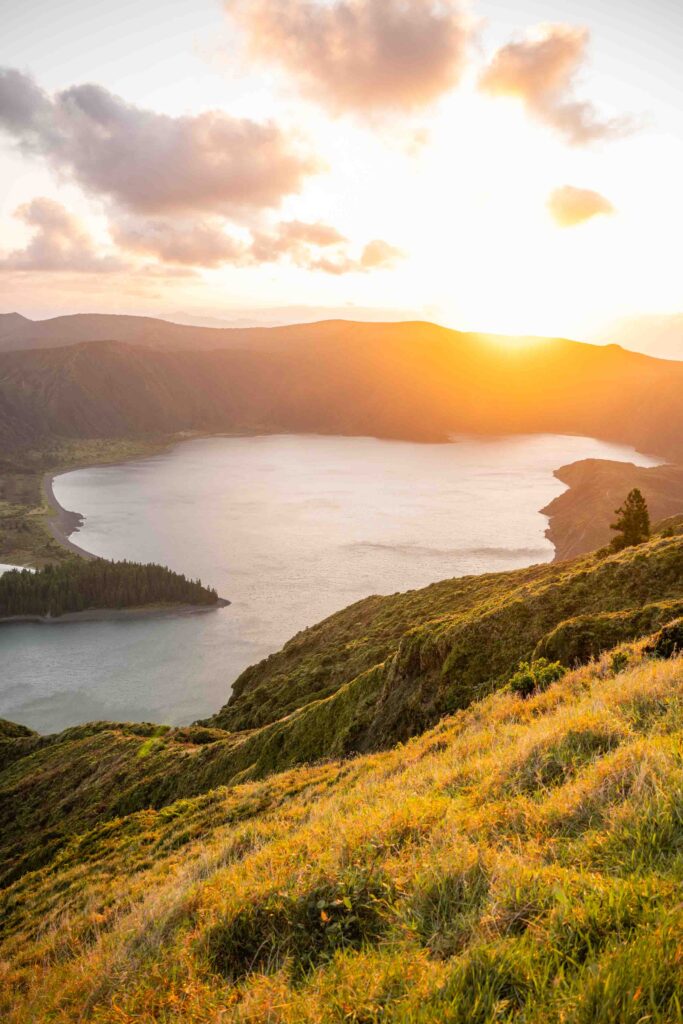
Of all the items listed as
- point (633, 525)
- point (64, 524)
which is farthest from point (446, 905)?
point (64, 524)

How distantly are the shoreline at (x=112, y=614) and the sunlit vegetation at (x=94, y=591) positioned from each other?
1.88 feet

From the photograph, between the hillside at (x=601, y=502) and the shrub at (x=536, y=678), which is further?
the hillside at (x=601, y=502)

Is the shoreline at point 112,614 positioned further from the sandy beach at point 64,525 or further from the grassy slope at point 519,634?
the grassy slope at point 519,634

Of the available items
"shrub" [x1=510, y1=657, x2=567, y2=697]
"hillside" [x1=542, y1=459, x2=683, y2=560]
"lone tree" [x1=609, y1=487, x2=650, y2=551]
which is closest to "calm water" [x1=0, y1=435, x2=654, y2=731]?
"hillside" [x1=542, y1=459, x2=683, y2=560]

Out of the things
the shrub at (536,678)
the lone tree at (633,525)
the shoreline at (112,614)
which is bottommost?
the shoreline at (112,614)

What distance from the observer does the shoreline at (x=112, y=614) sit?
279 ft

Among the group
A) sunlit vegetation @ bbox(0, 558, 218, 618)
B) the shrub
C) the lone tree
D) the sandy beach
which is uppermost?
the lone tree

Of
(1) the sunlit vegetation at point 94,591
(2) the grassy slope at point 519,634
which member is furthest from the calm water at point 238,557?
(2) the grassy slope at point 519,634

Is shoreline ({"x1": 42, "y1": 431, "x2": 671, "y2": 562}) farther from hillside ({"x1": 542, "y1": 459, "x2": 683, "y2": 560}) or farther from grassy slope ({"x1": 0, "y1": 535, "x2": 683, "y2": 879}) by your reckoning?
grassy slope ({"x1": 0, "y1": 535, "x2": 683, "y2": 879})

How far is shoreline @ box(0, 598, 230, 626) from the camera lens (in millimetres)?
85188

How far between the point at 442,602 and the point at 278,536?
3311 inches

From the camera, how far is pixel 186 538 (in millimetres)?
120938

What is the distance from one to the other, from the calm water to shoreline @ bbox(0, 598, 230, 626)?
1703 millimetres

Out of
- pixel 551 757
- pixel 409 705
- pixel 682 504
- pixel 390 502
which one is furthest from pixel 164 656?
pixel 682 504
